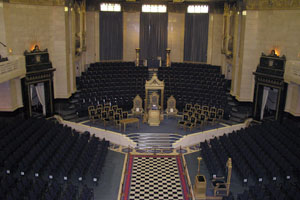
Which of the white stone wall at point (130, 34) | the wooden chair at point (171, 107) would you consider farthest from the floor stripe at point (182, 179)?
the white stone wall at point (130, 34)

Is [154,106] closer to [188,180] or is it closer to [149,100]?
[149,100]

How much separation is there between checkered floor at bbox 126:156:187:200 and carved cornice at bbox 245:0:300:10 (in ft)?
39.5

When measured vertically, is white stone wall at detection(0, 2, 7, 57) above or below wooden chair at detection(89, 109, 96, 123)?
above

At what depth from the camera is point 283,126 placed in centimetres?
1909

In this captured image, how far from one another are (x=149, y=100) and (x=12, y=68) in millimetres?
10870

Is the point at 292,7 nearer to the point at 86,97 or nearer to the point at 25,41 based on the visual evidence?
the point at 86,97

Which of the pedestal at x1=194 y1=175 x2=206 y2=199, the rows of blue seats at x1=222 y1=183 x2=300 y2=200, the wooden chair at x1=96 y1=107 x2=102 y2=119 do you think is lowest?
the pedestal at x1=194 y1=175 x2=206 y2=199

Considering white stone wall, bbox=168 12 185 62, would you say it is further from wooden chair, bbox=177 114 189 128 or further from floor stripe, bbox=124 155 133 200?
floor stripe, bbox=124 155 133 200

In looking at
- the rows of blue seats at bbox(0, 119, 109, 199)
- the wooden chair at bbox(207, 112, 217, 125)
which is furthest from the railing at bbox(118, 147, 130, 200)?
the wooden chair at bbox(207, 112, 217, 125)

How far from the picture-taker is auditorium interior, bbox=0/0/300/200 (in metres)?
15.1

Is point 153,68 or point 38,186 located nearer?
point 38,186

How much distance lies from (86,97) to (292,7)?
15.6 m

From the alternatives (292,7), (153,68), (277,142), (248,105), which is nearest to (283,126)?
(277,142)

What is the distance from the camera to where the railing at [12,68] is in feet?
57.4
